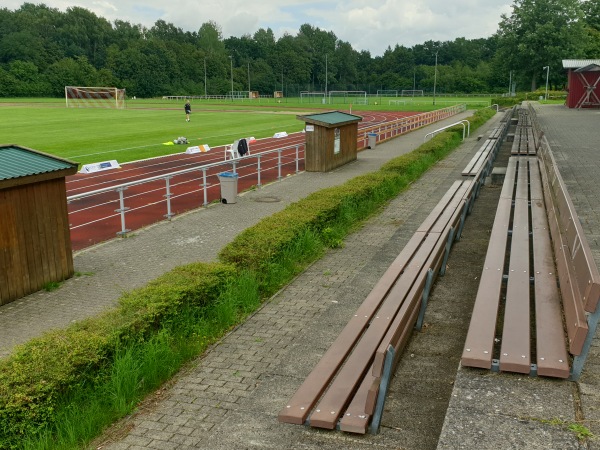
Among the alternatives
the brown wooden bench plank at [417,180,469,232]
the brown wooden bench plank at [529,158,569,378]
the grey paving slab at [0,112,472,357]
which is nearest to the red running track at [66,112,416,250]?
the grey paving slab at [0,112,472,357]

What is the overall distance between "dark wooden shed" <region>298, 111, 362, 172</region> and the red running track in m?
0.51

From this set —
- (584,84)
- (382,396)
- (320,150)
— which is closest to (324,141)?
(320,150)

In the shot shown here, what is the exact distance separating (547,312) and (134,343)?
3.62m

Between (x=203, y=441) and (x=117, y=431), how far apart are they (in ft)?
2.44

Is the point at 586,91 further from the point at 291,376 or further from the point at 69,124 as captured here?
the point at 291,376

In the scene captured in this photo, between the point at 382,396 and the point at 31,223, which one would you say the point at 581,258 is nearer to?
the point at 382,396

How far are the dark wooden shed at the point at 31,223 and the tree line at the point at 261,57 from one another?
84.6m

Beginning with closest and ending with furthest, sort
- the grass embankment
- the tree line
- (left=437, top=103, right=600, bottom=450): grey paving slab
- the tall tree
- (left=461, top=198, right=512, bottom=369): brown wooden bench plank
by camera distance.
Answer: (left=437, top=103, right=600, bottom=450): grey paving slab
the grass embankment
(left=461, top=198, right=512, bottom=369): brown wooden bench plank
the tall tree
the tree line

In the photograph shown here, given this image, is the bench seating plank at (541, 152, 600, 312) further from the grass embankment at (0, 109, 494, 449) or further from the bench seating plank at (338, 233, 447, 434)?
the grass embankment at (0, 109, 494, 449)

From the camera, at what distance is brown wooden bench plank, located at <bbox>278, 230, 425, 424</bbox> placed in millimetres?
4215

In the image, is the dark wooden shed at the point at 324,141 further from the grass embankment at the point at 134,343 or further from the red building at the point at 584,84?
the red building at the point at 584,84

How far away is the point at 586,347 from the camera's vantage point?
4352mm

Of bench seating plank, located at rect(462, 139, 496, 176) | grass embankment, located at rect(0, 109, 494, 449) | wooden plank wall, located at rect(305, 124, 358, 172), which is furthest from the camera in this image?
wooden plank wall, located at rect(305, 124, 358, 172)

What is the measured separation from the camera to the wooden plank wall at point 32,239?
7.62m
